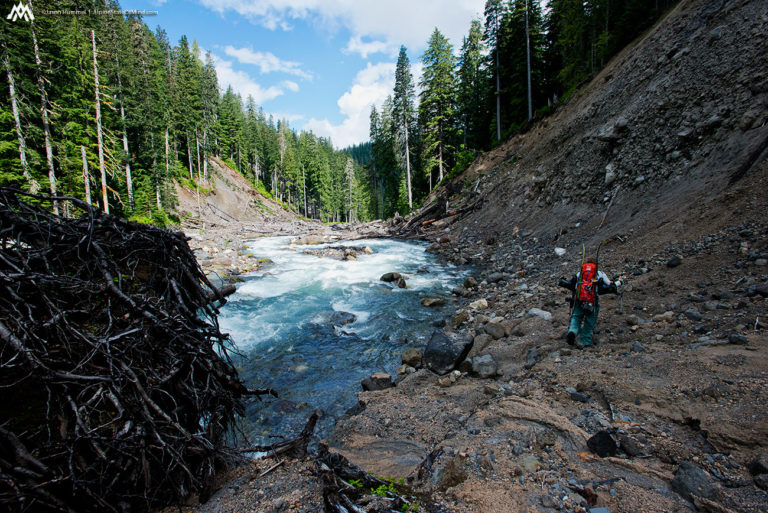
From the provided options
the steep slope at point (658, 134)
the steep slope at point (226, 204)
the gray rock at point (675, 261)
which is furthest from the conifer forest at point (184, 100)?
the gray rock at point (675, 261)

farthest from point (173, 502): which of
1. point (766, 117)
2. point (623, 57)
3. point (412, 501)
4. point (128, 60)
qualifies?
point (128, 60)

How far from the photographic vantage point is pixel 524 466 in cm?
296

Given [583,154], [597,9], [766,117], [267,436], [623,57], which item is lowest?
[267,436]

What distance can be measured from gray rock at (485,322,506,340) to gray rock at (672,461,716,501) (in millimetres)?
4393

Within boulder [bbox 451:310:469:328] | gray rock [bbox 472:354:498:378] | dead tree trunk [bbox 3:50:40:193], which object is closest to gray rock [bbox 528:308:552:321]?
boulder [bbox 451:310:469:328]

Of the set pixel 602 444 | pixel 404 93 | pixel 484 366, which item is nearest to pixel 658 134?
pixel 484 366

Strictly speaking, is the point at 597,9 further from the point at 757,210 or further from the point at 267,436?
the point at 267,436

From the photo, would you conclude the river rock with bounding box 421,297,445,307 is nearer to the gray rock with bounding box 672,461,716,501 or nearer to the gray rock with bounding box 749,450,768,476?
the gray rock with bounding box 672,461,716,501

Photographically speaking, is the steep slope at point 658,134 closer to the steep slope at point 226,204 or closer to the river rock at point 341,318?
the river rock at point 341,318

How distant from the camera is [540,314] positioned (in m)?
7.25

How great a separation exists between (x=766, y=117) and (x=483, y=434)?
36.0 ft

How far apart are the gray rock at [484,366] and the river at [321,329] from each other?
6.61 feet

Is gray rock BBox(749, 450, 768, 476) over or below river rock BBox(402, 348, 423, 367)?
over

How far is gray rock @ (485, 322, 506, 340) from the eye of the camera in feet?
23.0
